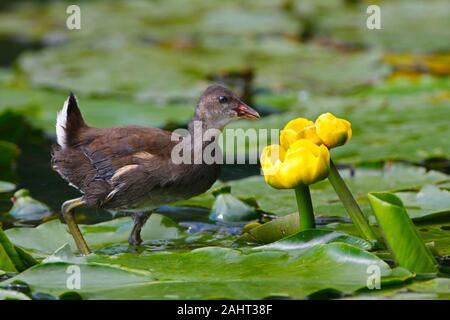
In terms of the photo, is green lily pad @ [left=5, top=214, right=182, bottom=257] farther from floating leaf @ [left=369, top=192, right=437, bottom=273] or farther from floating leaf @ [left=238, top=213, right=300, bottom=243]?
floating leaf @ [left=369, top=192, right=437, bottom=273]

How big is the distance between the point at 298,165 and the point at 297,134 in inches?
8.7

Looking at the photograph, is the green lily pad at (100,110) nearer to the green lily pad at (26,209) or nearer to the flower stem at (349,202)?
the green lily pad at (26,209)

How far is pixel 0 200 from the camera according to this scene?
19.4 ft

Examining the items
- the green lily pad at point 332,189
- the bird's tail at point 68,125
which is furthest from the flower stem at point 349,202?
the bird's tail at point 68,125

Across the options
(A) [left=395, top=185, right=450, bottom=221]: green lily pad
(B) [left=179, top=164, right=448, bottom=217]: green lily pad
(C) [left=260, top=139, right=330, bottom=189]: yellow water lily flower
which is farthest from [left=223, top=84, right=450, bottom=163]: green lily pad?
(C) [left=260, top=139, right=330, bottom=189]: yellow water lily flower

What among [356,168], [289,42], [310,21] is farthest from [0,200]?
[310,21]

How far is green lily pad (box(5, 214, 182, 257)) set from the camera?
4.71 m

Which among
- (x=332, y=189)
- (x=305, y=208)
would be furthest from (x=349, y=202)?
(x=332, y=189)

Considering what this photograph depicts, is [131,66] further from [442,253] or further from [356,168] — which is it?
[442,253]

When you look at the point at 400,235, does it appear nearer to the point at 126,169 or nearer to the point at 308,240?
the point at 308,240

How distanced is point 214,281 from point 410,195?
5.79ft

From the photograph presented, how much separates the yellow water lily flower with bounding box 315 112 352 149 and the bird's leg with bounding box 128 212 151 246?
131cm

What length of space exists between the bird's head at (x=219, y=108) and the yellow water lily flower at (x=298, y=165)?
1306 mm

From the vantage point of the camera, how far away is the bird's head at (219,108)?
5.25m
